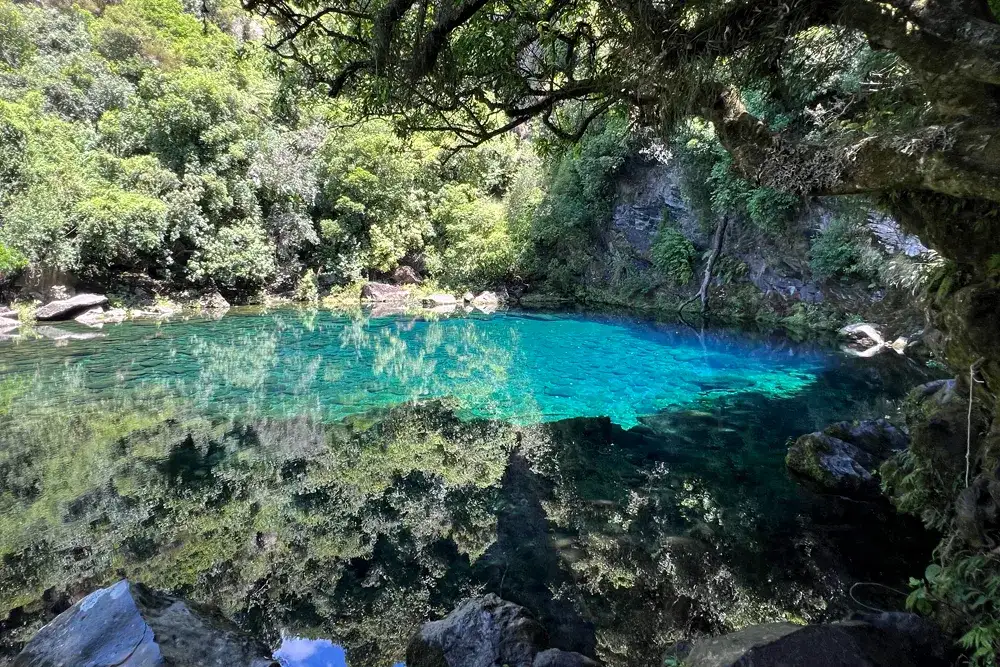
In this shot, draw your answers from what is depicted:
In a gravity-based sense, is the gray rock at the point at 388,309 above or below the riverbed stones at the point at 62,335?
above

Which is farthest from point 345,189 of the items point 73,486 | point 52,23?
point 73,486

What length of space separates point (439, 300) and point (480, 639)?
20591 millimetres

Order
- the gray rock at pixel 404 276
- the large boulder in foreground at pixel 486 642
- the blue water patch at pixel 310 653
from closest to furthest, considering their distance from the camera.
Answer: the large boulder in foreground at pixel 486 642, the blue water patch at pixel 310 653, the gray rock at pixel 404 276

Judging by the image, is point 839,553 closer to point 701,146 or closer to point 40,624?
point 40,624

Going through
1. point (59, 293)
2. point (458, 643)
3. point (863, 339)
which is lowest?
point (59, 293)


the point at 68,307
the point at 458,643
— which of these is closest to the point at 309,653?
the point at 458,643

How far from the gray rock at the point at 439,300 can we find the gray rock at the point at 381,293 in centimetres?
193

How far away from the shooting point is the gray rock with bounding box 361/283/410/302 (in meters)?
25.0

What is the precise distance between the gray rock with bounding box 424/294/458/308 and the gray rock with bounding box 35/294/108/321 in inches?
476

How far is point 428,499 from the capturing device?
567 centimetres

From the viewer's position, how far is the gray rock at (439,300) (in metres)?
23.3

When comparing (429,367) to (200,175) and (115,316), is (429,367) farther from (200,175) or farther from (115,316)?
(200,175)

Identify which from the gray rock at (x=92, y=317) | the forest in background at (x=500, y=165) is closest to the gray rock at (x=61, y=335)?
the gray rock at (x=92, y=317)

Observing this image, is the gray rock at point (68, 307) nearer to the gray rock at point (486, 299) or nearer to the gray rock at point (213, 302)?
the gray rock at point (213, 302)
